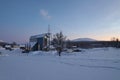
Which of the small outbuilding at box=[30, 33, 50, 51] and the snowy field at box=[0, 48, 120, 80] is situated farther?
the small outbuilding at box=[30, 33, 50, 51]

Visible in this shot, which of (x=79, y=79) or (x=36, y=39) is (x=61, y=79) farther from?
(x=36, y=39)

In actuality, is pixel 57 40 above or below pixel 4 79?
above

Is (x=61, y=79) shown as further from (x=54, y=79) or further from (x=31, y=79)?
(x=31, y=79)

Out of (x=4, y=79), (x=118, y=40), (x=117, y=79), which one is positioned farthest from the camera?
(x=118, y=40)

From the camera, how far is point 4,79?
8281 millimetres

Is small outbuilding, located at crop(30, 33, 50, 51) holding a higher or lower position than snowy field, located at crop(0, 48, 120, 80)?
higher

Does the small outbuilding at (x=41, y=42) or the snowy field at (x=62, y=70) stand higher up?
the small outbuilding at (x=41, y=42)

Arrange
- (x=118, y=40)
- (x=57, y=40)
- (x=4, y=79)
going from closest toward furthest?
1. (x=4, y=79)
2. (x=57, y=40)
3. (x=118, y=40)

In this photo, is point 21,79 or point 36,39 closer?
point 21,79

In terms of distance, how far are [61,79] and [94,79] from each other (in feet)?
5.37

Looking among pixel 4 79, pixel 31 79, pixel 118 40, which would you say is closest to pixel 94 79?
pixel 31 79

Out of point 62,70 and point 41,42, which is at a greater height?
point 41,42

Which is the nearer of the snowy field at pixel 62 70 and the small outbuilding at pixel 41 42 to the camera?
the snowy field at pixel 62 70

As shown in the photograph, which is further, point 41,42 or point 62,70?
point 41,42
